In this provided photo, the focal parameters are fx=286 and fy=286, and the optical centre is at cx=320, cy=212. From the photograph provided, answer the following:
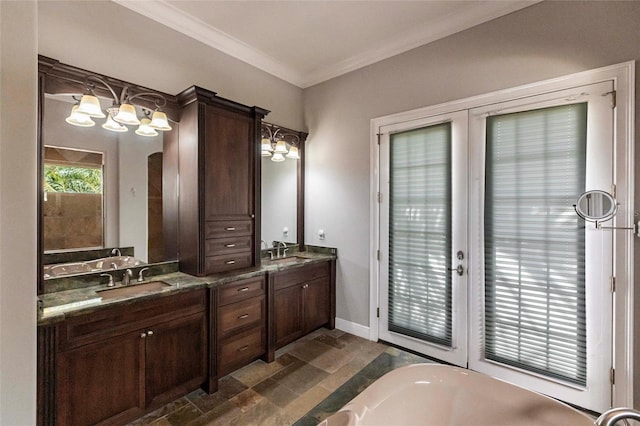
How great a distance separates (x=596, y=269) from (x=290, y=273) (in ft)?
7.81

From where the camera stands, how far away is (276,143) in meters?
3.31

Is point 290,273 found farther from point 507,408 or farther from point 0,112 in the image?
point 0,112

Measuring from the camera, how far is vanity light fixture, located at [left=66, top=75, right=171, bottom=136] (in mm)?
1992

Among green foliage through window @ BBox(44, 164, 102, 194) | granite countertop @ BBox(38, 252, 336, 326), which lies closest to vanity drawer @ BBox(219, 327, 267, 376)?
granite countertop @ BBox(38, 252, 336, 326)

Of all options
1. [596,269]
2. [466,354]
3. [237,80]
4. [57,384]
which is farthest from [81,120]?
[596,269]

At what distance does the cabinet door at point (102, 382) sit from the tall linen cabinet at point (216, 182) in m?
0.72

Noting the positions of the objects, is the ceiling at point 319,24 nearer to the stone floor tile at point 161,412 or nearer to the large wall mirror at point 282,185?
the large wall mirror at point 282,185

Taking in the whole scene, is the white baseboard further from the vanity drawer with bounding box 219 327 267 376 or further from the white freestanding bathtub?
the white freestanding bathtub

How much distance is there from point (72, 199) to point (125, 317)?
3.15 ft

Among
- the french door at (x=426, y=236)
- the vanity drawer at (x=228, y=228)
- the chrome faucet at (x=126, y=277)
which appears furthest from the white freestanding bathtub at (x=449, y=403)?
the chrome faucet at (x=126, y=277)

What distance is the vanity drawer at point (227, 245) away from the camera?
7.90ft

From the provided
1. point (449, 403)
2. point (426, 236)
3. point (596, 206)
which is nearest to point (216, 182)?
point (426, 236)

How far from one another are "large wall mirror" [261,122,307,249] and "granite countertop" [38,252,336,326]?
0.58 metres

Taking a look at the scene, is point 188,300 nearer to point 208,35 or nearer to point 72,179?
point 72,179
